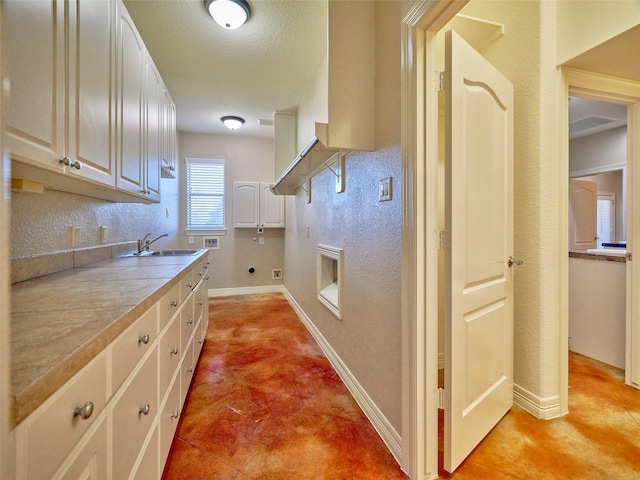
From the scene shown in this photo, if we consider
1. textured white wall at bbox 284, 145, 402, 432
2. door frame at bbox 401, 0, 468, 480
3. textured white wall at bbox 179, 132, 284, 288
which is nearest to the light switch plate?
textured white wall at bbox 284, 145, 402, 432

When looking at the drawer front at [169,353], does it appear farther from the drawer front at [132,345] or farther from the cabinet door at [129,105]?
the cabinet door at [129,105]

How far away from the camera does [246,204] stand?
4660 mm

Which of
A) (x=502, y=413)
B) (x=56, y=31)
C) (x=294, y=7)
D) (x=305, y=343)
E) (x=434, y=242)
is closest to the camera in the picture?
(x=56, y=31)

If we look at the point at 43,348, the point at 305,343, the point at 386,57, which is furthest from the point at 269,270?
the point at 43,348

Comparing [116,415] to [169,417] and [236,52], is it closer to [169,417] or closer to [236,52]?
[169,417]

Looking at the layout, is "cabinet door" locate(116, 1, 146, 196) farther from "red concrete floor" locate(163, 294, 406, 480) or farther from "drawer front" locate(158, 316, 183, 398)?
"red concrete floor" locate(163, 294, 406, 480)

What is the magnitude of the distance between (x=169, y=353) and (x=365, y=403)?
1.16 metres

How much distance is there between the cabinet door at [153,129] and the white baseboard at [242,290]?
2.54 metres

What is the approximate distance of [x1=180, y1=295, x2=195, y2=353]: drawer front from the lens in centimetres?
161

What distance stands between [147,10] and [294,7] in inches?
42.2

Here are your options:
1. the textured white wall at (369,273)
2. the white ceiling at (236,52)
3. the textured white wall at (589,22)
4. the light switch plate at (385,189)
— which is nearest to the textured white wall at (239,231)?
the white ceiling at (236,52)

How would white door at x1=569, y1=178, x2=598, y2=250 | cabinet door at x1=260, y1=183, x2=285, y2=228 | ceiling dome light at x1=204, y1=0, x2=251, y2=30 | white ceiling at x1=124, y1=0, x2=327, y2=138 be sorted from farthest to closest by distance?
cabinet door at x1=260, y1=183, x2=285, y2=228, white door at x1=569, y1=178, x2=598, y2=250, white ceiling at x1=124, y1=0, x2=327, y2=138, ceiling dome light at x1=204, y1=0, x2=251, y2=30

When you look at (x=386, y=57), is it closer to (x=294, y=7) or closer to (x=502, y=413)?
(x=294, y=7)

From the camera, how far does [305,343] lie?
2783mm
